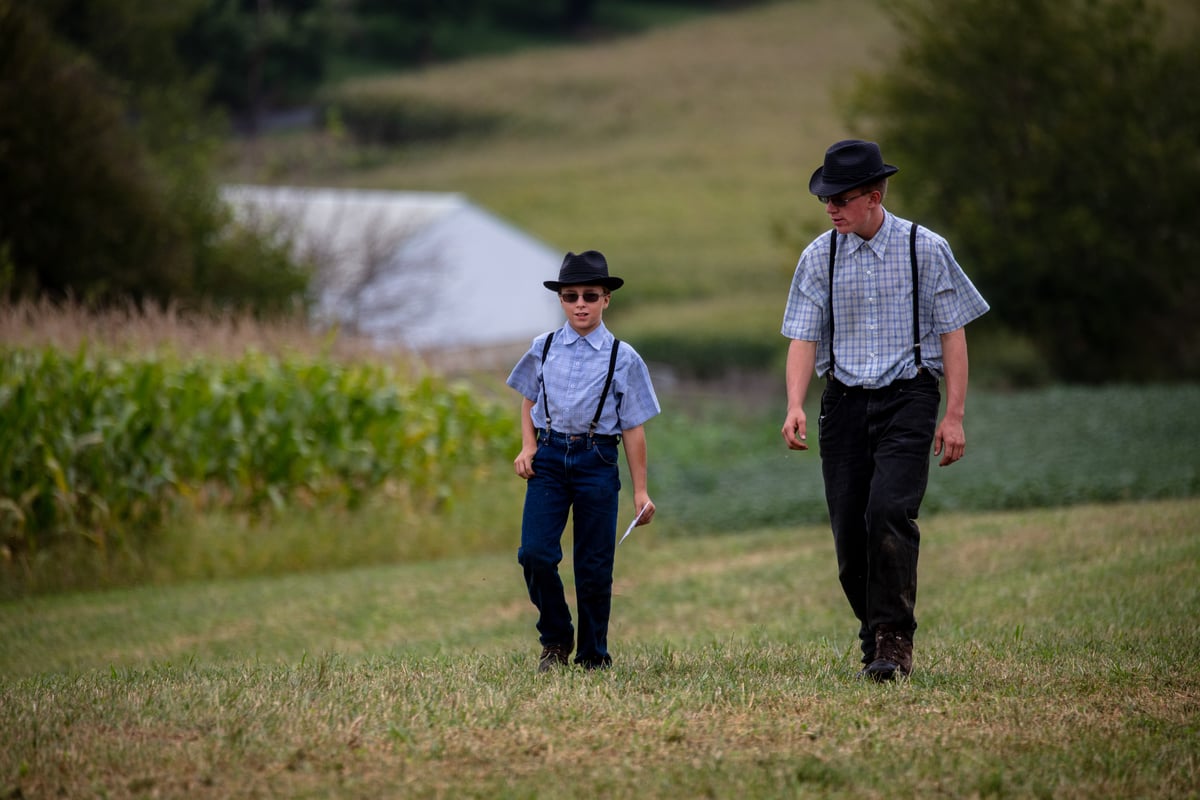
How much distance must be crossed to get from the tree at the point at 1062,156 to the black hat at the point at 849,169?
1981 cm

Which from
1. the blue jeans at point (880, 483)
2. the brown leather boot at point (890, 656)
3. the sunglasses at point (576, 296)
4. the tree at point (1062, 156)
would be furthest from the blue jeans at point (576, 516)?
the tree at point (1062, 156)

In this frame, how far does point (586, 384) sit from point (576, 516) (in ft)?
1.93

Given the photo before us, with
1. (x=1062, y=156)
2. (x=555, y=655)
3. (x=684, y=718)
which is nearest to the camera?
(x=684, y=718)

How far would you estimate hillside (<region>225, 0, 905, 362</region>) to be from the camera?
162 ft

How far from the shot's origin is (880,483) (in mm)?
5742

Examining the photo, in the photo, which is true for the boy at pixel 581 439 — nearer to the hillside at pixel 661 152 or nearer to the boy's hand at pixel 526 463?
the boy's hand at pixel 526 463

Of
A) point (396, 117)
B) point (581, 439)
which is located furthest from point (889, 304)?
point (396, 117)

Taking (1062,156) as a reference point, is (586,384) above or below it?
below

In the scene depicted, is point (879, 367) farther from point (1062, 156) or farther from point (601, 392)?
point (1062, 156)

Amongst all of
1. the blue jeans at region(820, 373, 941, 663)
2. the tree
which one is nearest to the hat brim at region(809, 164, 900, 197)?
the blue jeans at region(820, 373, 941, 663)

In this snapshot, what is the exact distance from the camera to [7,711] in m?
4.98

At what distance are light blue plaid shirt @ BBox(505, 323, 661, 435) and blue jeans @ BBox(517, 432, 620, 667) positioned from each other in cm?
9

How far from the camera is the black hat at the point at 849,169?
18.9 ft

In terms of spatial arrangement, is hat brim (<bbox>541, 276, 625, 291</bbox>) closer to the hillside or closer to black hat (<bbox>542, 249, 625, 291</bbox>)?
black hat (<bbox>542, 249, 625, 291</bbox>)
